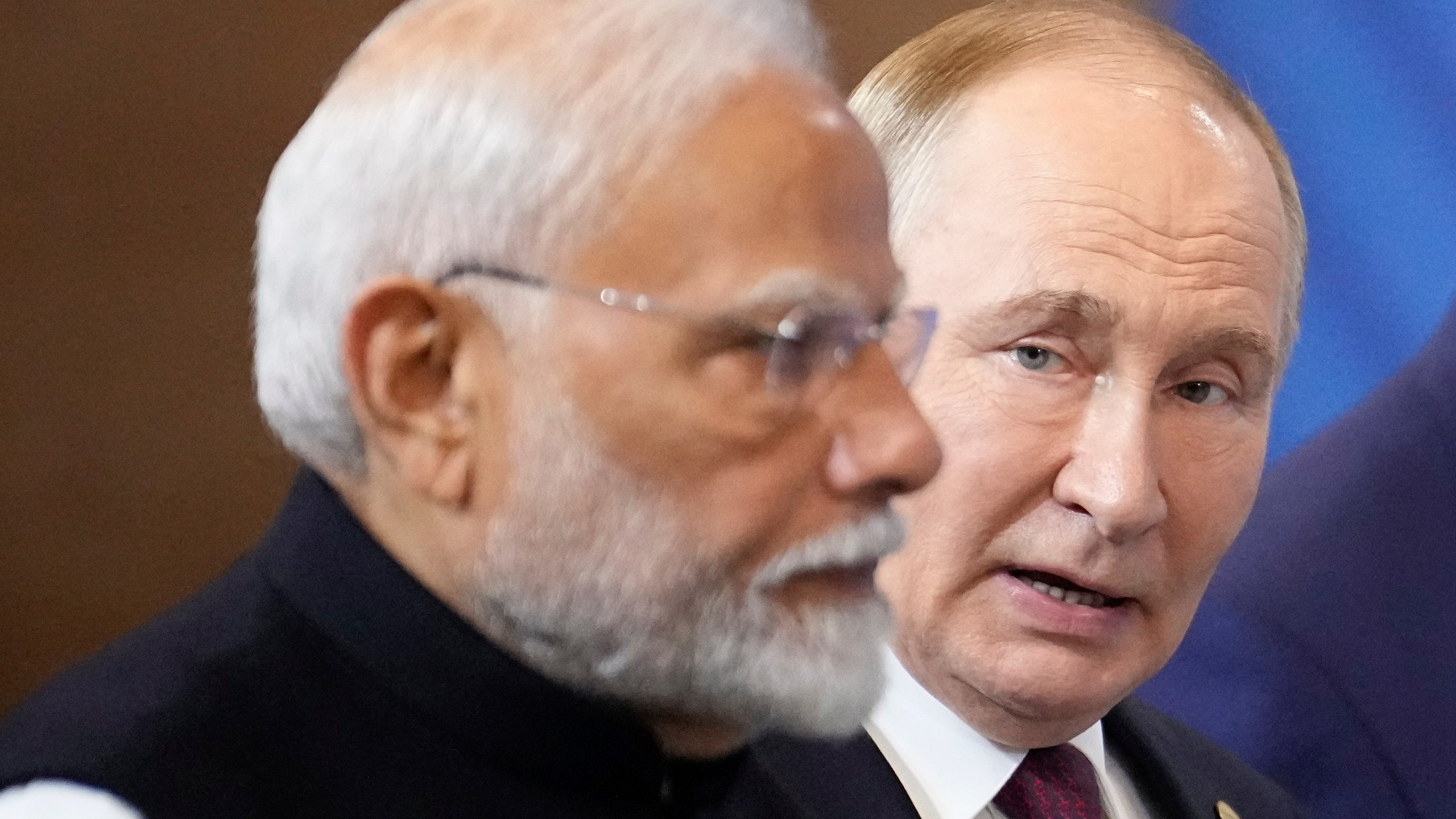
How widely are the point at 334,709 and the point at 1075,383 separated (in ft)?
2.37

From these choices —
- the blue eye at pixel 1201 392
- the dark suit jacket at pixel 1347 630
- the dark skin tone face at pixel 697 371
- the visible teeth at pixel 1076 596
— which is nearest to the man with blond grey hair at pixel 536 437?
the dark skin tone face at pixel 697 371

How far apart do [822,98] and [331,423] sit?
35 centimetres

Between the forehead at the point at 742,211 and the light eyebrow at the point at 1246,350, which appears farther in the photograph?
the light eyebrow at the point at 1246,350

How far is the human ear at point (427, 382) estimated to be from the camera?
0.87 metres

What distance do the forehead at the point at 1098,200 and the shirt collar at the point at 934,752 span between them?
359mm

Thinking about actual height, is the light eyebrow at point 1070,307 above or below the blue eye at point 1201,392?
above

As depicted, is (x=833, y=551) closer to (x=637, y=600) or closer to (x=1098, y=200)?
(x=637, y=600)

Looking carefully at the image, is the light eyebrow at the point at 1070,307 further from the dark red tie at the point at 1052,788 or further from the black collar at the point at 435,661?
the black collar at the point at 435,661

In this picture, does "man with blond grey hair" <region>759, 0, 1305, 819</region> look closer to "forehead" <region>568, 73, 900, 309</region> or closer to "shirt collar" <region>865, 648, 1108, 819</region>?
"shirt collar" <region>865, 648, 1108, 819</region>

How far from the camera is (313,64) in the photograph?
1.58 metres

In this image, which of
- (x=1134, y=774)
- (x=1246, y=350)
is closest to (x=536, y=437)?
(x=1246, y=350)

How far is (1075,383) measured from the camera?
136 centimetres

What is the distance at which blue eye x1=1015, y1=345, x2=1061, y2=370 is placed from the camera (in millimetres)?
1366

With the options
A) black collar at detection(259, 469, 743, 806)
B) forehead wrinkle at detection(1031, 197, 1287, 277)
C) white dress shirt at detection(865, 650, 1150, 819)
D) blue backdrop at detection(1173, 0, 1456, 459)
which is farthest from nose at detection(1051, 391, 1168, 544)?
blue backdrop at detection(1173, 0, 1456, 459)
